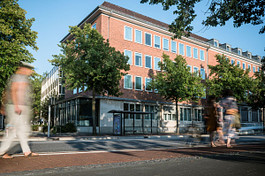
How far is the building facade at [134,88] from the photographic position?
1081 inches

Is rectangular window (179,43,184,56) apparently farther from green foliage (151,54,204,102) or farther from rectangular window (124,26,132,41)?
rectangular window (124,26,132,41)

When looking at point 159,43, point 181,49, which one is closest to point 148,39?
point 159,43

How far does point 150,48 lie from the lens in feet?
110

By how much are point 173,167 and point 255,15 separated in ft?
23.1

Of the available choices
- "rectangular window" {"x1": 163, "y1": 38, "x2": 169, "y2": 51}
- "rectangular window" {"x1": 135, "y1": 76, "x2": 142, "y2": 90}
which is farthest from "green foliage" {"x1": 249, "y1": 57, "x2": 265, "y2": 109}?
"rectangular window" {"x1": 135, "y1": 76, "x2": 142, "y2": 90}

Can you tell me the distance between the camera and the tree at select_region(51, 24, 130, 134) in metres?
21.0

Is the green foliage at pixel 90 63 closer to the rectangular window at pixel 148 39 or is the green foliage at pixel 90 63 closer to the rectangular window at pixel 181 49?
the rectangular window at pixel 148 39

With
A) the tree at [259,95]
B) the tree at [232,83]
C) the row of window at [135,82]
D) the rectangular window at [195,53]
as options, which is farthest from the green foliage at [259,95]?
the row of window at [135,82]

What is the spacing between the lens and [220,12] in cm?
903

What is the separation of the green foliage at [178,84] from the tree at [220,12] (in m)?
17.4

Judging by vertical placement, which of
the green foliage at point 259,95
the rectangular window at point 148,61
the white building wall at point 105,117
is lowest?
the white building wall at point 105,117

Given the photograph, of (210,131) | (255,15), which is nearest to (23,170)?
(210,131)

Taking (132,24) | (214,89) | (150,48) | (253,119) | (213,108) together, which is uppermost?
(132,24)

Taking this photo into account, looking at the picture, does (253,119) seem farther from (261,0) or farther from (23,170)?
(23,170)
